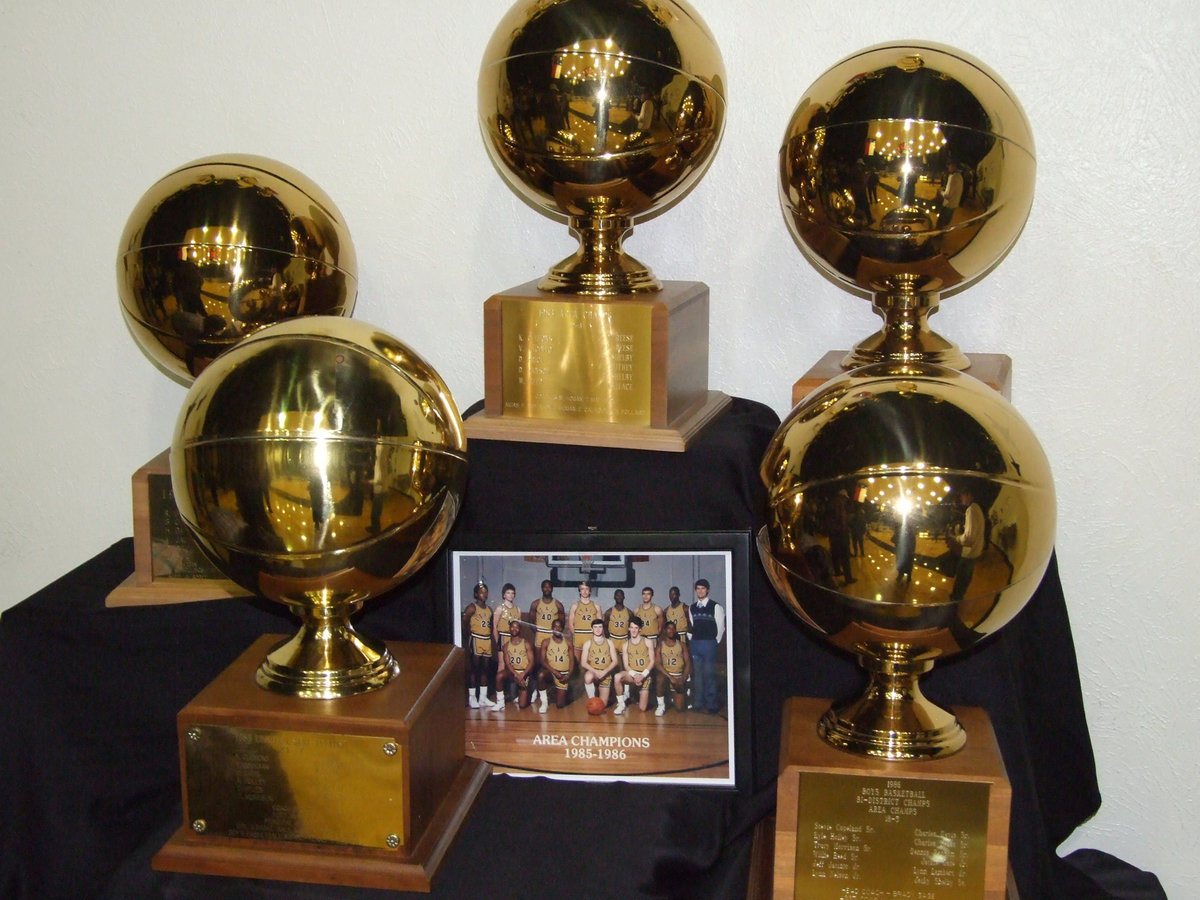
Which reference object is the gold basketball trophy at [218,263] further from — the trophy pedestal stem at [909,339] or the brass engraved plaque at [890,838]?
the brass engraved plaque at [890,838]


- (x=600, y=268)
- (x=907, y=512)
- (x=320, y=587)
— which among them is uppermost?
(x=600, y=268)

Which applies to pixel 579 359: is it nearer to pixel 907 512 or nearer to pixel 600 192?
pixel 600 192

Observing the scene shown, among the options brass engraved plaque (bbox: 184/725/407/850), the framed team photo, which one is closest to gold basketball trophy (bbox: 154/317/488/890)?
brass engraved plaque (bbox: 184/725/407/850)

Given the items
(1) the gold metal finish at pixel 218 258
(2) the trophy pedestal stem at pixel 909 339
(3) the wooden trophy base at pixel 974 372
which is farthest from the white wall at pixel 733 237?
(1) the gold metal finish at pixel 218 258

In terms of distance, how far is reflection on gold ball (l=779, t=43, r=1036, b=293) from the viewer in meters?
1.17

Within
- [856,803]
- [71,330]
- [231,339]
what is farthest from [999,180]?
[71,330]

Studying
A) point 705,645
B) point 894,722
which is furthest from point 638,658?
point 894,722

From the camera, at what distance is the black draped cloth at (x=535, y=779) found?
48.4 inches

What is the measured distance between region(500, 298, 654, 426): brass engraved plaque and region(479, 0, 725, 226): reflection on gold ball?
127mm

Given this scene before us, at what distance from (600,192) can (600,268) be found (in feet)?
0.38

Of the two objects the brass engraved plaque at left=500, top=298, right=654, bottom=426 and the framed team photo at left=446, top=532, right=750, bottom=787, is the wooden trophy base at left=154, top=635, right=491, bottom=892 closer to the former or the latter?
the framed team photo at left=446, top=532, right=750, bottom=787

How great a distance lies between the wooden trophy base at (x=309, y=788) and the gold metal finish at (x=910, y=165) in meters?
0.63

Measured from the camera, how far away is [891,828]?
1095 millimetres

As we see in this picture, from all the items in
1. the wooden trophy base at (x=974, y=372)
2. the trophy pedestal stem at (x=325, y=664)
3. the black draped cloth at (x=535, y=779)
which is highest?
the wooden trophy base at (x=974, y=372)
